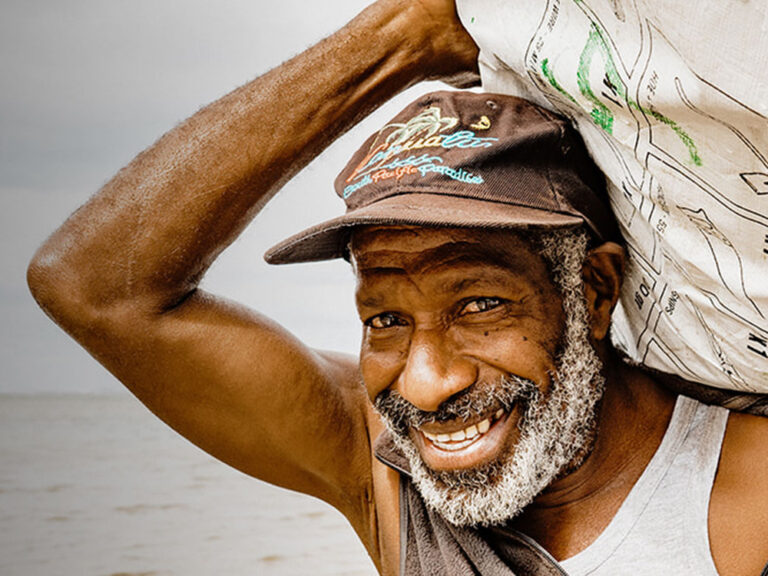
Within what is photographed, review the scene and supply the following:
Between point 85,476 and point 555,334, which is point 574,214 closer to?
point 555,334

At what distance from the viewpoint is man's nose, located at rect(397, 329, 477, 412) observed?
1.52 metres

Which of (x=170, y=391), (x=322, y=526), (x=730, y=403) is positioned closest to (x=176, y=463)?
(x=322, y=526)

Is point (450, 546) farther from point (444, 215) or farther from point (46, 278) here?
point (46, 278)

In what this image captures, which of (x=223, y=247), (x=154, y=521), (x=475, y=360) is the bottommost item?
(x=154, y=521)

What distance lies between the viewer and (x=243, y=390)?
6.15 feet

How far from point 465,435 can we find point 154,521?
6054 mm

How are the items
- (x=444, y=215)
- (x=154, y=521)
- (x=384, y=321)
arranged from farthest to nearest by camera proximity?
(x=154, y=521) → (x=384, y=321) → (x=444, y=215)

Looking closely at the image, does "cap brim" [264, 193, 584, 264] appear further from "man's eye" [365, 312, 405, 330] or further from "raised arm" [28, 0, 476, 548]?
"raised arm" [28, 0, 476, 548]

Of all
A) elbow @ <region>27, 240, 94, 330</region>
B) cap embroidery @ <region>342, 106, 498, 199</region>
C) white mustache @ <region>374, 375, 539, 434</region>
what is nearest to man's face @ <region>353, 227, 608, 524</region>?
white mustache @ <region>374, 375, 539, 434</region>

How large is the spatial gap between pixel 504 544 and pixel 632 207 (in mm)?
723

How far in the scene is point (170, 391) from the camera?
190cm

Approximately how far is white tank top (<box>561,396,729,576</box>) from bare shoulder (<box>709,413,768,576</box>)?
0.02 metres

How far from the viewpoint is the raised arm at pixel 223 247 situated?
179cm

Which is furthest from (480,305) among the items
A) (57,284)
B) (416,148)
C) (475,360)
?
(57,284)
